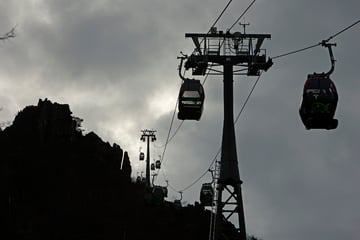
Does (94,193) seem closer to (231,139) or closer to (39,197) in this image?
(39,197)

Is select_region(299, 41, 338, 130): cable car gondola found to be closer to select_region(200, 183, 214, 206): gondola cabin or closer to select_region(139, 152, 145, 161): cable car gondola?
select_region(200, 183, 214, 206): gondola cabin

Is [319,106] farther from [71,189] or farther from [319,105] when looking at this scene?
[71,189]

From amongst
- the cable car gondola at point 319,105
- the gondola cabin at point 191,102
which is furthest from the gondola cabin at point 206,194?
the cable car gondola at point 319,105

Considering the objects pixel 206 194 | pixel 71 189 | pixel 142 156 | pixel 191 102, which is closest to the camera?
pixel 191 102

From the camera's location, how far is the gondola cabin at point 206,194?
43.9 meters

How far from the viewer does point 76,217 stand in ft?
312

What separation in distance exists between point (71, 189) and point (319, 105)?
286 ft

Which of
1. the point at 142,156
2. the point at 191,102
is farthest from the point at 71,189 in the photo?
the point at 191,102

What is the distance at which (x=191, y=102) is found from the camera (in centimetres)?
1864

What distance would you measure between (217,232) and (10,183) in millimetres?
77731

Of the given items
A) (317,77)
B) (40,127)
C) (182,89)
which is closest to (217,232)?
(182,89)

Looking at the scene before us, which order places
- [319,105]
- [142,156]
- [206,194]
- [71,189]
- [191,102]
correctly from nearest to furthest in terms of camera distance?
[319,105] → [191,102] → [206,194] → [142,156] → [71,189]

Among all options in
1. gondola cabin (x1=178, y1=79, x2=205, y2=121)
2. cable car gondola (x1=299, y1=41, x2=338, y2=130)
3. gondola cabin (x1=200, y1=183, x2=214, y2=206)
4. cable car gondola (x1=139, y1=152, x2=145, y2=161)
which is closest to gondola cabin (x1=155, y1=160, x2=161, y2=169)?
cable car gondola (x1=139, y1=152, x2=145, y2=161)

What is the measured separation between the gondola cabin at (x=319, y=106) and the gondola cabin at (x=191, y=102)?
396 cm
